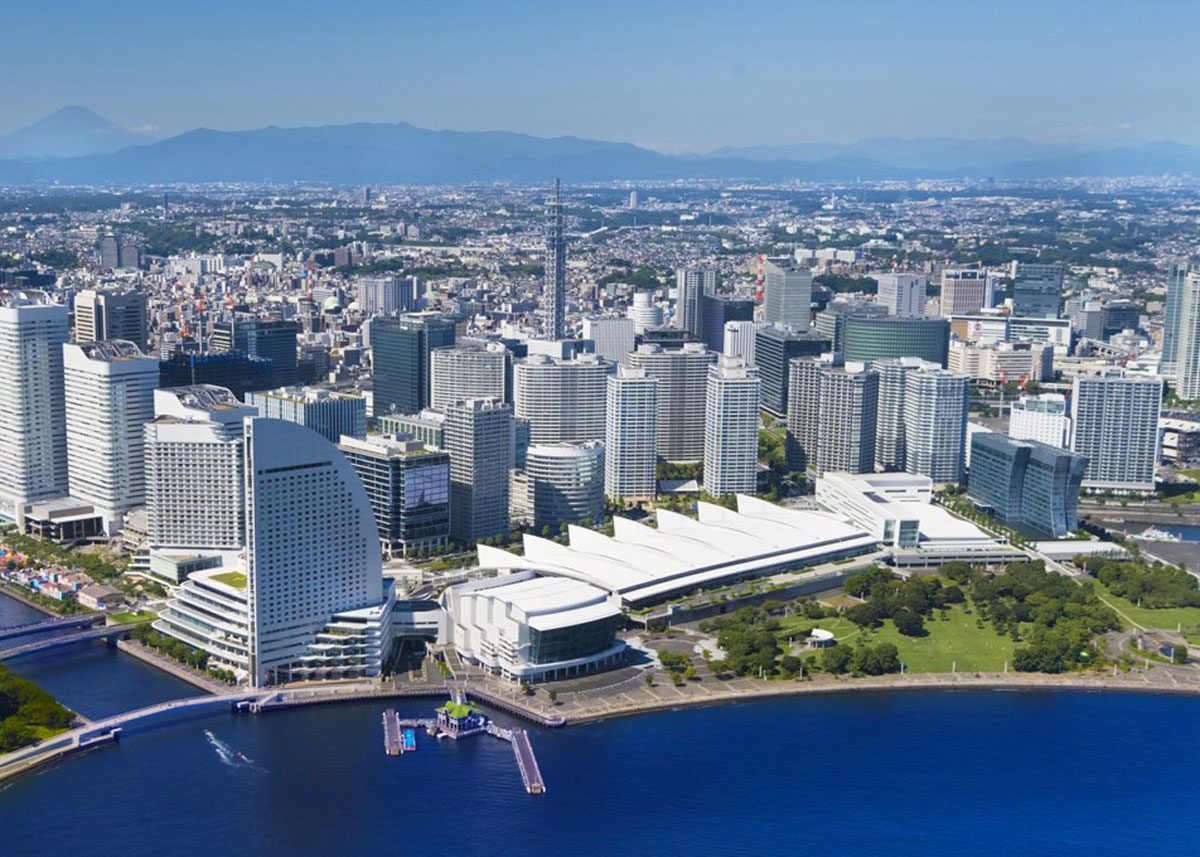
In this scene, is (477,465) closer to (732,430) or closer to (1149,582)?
(732,430)

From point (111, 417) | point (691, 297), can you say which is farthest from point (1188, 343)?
A: point (111, 417)

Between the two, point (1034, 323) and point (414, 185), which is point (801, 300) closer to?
point (1034, 323)

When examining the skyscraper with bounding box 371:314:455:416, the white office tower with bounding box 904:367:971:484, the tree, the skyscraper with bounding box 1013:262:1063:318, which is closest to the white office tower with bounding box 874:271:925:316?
the skyscraper with bounding box 1013:262:1063:318

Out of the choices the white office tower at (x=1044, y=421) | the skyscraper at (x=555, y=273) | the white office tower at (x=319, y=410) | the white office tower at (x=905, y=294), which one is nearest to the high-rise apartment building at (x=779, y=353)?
the skyscraper at (x=555, y=273)

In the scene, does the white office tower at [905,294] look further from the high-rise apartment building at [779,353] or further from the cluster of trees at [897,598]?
the cluster of trees at [897,598]

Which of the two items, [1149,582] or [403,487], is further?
[403,487]

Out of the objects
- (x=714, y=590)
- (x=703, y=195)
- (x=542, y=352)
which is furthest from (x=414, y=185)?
(x=714, y=590)

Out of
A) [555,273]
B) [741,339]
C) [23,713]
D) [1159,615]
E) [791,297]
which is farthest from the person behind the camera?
[791,297]

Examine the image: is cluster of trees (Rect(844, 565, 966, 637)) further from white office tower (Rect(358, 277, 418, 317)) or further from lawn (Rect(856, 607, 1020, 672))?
white office tower (Rect(358, 277, 418, 317))
